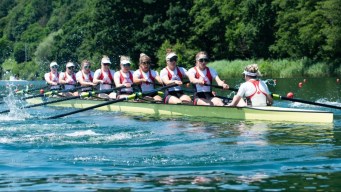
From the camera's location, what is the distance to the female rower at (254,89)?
1519 cm

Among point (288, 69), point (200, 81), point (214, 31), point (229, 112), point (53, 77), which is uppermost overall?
point (214, 31)

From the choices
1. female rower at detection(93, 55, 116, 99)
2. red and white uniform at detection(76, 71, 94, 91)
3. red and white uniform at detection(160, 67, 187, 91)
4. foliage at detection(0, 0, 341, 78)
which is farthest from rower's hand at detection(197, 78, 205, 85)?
foliage at detection(0, 0, 341, 78)

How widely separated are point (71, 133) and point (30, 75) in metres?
102

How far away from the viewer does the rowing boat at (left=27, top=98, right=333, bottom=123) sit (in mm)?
15000

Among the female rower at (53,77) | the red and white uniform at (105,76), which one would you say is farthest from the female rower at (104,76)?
the female rower at (53,77)

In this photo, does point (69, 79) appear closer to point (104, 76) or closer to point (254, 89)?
point (104, 76)

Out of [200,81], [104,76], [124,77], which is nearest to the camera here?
[200,81]

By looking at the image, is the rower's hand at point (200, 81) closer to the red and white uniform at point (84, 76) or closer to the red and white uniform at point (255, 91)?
the red and white uniform at point (255, 91)

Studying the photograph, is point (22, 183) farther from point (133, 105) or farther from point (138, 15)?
point (138, 15)

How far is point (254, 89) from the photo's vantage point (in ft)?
50.3

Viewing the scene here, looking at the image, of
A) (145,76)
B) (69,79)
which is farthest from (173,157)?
(69,79)

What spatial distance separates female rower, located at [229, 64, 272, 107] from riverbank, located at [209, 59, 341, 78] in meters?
35.8

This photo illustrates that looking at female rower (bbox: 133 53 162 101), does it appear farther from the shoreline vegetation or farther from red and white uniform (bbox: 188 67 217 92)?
the shoreline vegetation

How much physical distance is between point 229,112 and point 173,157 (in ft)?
19.9
